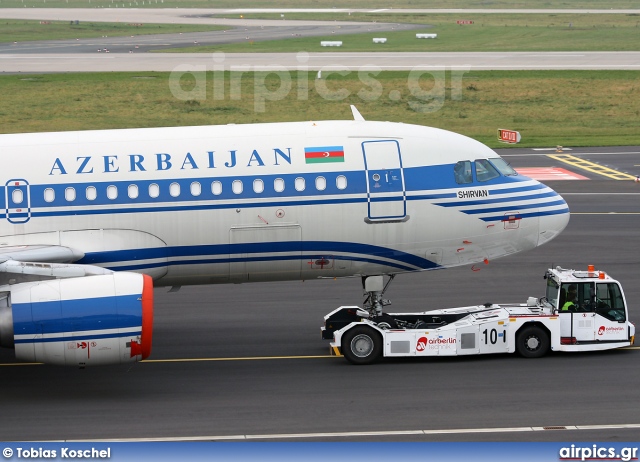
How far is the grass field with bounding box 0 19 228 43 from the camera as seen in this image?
123 meters

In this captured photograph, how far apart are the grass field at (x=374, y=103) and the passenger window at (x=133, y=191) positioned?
40.7 m

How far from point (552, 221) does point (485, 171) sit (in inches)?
84.3

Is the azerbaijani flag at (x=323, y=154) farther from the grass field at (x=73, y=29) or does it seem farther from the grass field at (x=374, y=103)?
the grass field at (x=73, y=29)

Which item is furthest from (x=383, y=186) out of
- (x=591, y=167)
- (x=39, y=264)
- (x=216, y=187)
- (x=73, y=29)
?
(x=73, y=29)

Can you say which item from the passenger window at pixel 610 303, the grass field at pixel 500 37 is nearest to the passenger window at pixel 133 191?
the passenger window at pixel 610 303

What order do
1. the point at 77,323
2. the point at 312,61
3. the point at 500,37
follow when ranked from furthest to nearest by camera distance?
1. the point at 500,37
2. the point at 312,61
3. the point at 77,323

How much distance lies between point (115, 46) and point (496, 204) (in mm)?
90975

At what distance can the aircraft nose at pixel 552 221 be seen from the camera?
25.5 meters

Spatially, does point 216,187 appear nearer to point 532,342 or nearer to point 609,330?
point 532,342

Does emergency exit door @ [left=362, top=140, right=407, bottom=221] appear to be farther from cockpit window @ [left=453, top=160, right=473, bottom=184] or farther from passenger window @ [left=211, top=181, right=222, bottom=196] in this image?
passenger window @ [left=211, top=181, right=222, bottom=196]

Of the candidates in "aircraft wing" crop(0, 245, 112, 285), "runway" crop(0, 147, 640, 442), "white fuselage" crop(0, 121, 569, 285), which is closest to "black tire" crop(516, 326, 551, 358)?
"runway" crop(0, 147, 640, 442)

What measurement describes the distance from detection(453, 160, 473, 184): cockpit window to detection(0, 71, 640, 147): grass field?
121ft

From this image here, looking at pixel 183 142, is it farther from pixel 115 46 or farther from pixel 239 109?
pixel 115 46

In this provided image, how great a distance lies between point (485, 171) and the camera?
25.5 meters
